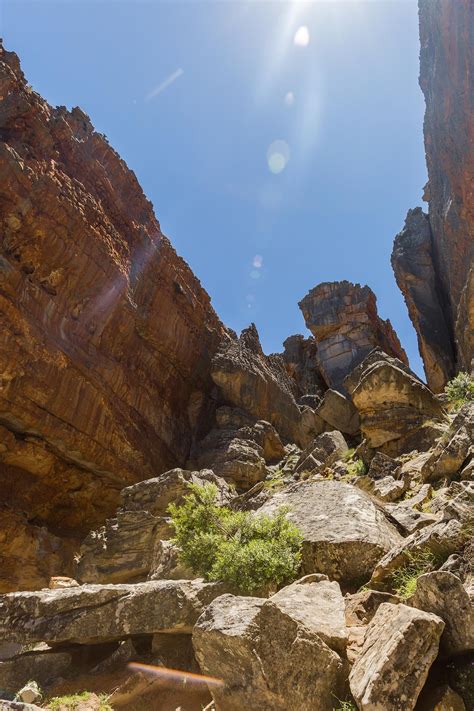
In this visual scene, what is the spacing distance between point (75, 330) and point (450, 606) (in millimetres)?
27874

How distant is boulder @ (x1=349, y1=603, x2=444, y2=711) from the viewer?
336cm

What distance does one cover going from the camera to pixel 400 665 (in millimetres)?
3475

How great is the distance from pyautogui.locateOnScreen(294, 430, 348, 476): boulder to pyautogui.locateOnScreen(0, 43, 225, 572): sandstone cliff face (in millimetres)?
14509

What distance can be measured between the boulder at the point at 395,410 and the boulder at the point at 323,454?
267 centimetres

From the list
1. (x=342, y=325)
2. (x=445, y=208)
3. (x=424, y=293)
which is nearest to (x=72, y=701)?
(x=445, y=208)

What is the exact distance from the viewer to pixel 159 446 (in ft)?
109

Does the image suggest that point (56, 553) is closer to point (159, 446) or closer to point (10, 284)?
point (159, 446)

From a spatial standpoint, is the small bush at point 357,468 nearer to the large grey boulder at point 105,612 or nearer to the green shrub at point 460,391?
the green shrub at point 460,391

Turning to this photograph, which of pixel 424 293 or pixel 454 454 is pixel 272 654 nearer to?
pixel 454 454

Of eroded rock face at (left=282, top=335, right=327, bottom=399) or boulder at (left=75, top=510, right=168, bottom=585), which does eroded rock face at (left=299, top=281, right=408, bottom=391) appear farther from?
boulder at (left=75, top=510, right=168, bottom=585)

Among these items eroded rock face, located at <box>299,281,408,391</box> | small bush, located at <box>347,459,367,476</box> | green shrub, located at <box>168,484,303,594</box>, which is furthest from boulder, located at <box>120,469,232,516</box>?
eroded rock face, located at <box>299,281,408,391</box>

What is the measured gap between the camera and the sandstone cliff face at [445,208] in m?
35.2

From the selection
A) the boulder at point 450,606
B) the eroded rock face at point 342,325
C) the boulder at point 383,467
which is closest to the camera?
the boulder at point 450,606

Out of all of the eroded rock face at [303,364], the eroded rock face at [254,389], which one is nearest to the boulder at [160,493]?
the eroded rock face at [254,389]
